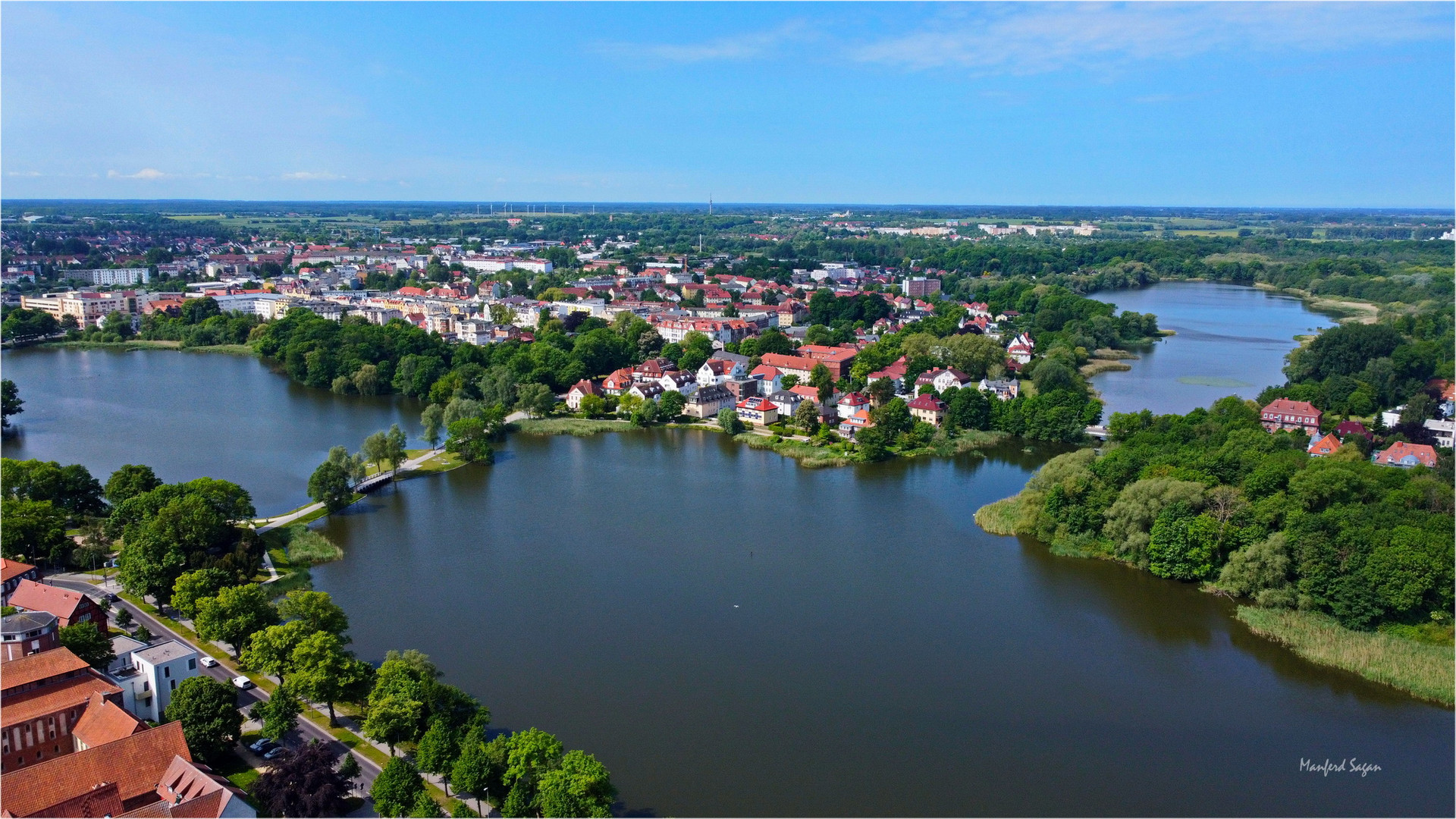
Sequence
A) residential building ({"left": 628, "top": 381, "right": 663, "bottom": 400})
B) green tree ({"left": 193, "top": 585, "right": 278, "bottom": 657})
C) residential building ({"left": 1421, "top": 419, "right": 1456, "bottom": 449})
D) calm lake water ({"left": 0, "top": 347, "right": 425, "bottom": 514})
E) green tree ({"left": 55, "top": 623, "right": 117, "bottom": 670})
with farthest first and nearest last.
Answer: residential building ({"left": 628, "top": 381, "right": 663, "bottom": 400}) < residential building ({"left": 1421, "top": 419, "right": 1456, "bottom": 449}) < calm lake water ({"left": 0, "top": 347, "right": 425, "bottom": 514}) < green tree ({"left": 193, "top": 585, "right": 278, "bottom": 657}) < green tree ({"left": 55, "top": 623, "right": 117, "bottom": 670})

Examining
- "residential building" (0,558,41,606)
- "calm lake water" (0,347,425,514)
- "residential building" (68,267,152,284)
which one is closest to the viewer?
"residential building" (0,558,41,606)

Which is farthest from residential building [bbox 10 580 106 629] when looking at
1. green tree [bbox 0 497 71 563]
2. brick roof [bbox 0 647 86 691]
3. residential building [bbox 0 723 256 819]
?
residential building [bbox 0 723 256 819]

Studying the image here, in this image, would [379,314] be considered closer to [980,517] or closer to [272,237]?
[980,517]

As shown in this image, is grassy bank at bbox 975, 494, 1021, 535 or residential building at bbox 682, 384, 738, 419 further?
residential building at bbox 682, 384, 738, 419

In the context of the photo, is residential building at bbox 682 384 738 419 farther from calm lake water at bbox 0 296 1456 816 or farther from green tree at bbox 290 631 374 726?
green tree at bbox 290 631 374 726

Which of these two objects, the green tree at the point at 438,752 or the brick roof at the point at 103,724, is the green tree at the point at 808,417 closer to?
the green tree at the point at 438,752
